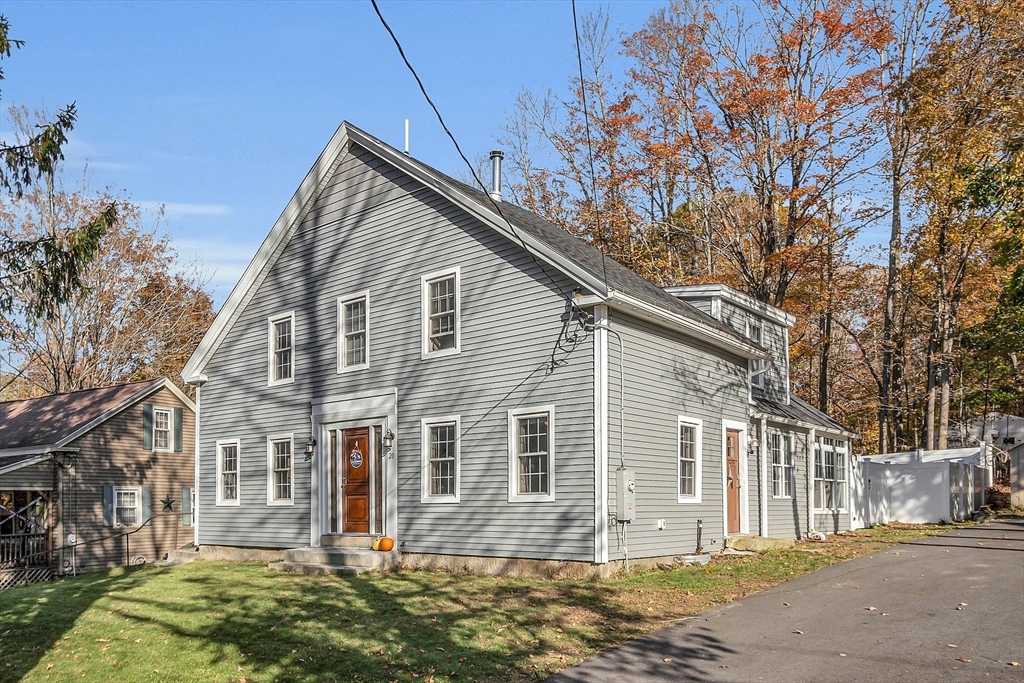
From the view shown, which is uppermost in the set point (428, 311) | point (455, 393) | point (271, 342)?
point (428, 311)

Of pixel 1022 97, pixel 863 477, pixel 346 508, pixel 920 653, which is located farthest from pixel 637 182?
pixel 920 653

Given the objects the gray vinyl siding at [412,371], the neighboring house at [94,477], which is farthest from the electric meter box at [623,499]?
the neighboring house at [94,477]

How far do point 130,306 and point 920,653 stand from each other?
3442 cm

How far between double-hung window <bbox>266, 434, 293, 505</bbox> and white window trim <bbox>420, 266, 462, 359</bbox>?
4.69 metres

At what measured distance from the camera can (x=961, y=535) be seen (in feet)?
75.8

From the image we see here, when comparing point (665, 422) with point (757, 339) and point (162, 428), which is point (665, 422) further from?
point (162, 428)

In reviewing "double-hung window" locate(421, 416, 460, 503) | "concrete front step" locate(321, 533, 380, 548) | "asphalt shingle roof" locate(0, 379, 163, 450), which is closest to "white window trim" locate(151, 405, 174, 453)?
"asphalt shingle roof" locate(0, 379, 163, 450)

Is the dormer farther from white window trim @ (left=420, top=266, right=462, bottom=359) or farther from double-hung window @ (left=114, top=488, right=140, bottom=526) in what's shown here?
double-hung window @ (left=114, top=488, right=140, bottom=526)

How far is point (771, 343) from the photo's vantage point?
77.9 ft

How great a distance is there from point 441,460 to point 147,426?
18.1 meters

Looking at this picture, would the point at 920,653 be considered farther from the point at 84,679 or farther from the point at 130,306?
the point at 130,306

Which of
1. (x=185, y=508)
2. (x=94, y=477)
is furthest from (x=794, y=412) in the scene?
(x=94, y=477)

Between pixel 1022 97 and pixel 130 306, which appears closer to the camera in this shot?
pixel 1022 97

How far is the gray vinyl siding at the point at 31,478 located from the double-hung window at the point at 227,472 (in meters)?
8.68
